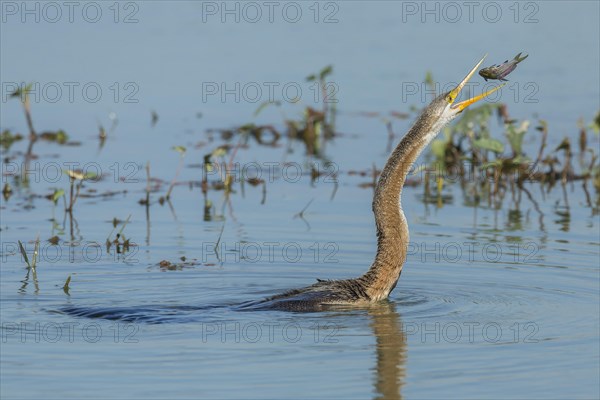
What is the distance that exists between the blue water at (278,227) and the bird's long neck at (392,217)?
228mm

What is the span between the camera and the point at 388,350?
7621 mm

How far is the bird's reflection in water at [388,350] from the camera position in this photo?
680 cm

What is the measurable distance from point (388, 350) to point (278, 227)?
3898mm

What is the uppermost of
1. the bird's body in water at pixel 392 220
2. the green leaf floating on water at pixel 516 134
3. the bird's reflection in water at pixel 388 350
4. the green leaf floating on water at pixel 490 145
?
the green leaf floating on water at pixel 516 134

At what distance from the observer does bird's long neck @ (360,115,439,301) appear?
340 inches

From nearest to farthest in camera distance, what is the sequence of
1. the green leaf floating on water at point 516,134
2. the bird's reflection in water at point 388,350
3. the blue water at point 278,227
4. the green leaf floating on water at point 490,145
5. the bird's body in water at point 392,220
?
the bird's reflection in water at point 388,350 < the blue water at point 278,227 < the bird's body in water at point 392,220 < the green leaf floating on water at point 490,145 < the green leaf floating on water at point 516,134

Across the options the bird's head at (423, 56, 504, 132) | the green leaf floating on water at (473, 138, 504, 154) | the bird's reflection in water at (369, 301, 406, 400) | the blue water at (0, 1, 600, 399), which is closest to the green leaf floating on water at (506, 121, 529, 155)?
the green leaf floating on water at (473, 138, 504, 154)

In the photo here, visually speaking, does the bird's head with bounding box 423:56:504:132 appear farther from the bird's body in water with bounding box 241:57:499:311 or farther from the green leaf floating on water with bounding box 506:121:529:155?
the green leaf floating on water with bounding box 506:121:529:155

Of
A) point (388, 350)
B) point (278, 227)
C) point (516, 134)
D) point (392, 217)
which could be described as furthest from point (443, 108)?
point (516, 134)

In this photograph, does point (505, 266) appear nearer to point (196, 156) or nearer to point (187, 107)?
point (196, 156)

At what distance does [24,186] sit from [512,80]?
25.1 feet

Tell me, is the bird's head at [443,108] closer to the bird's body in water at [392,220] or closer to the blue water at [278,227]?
the bird's body in water at [392,220]

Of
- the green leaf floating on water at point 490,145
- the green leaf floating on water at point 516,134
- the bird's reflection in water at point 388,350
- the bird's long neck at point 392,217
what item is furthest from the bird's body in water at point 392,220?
the green leaf floating on water at point 516,134

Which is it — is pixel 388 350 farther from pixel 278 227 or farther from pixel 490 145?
pixel 490 145
